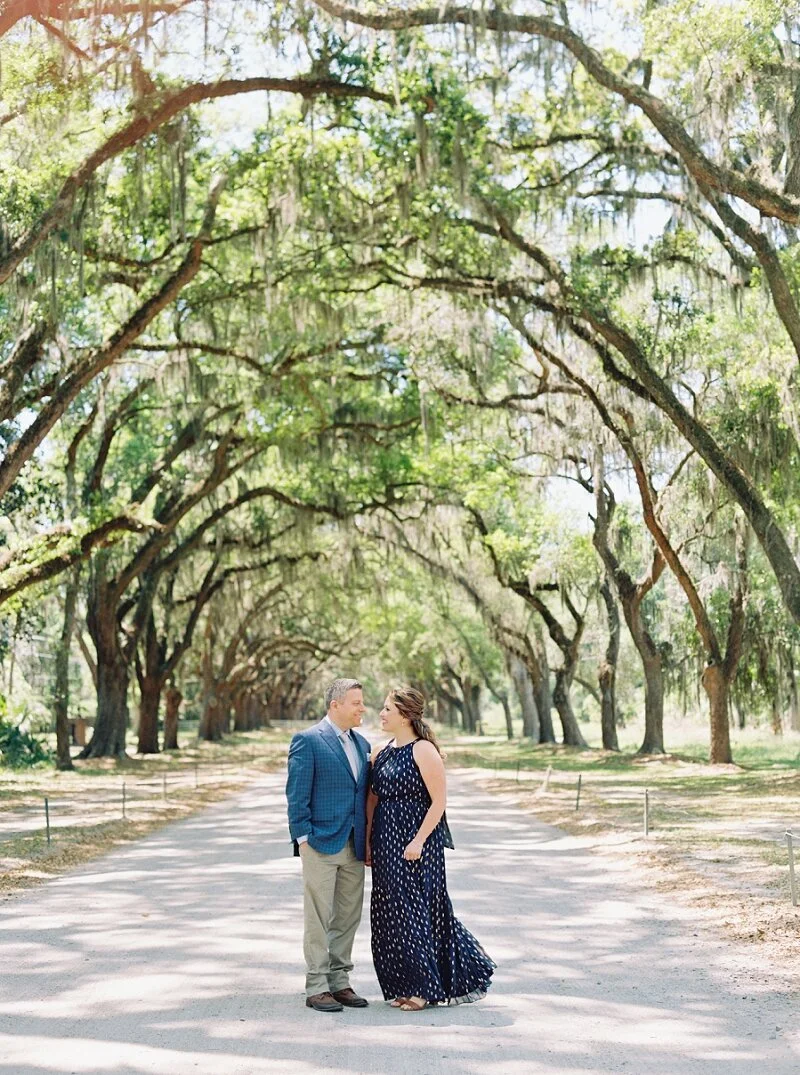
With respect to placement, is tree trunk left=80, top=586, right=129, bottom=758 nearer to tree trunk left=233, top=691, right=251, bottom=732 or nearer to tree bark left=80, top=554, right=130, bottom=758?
tree bark left=80, top=554, right=130, bottom=758

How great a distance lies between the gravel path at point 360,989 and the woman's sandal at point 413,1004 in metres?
0.06

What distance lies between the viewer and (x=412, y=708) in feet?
20.0

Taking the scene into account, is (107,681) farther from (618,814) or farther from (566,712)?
(618,814)

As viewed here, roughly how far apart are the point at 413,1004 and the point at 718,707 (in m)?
21.0

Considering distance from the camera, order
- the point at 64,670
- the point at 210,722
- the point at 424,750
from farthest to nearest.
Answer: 1. the point at 210,722
2. the point at 64,670
3. the point at 424,750

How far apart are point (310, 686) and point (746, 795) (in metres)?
96.8

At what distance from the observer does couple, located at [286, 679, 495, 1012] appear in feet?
19.1

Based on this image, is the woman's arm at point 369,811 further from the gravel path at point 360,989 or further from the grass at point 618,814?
the grass at point 618,814

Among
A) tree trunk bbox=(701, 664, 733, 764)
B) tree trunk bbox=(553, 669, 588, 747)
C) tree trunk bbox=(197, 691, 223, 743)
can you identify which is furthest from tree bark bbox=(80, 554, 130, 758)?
tree trunk bbox=(197, 691, 223, 743)

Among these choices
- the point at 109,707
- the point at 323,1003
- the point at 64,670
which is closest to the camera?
the point at 323,1003

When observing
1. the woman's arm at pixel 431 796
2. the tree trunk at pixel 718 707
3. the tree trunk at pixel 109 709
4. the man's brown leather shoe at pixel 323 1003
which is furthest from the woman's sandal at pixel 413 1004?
the tree trunk at pixel 109 709

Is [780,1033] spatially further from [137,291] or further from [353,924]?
[137,291]

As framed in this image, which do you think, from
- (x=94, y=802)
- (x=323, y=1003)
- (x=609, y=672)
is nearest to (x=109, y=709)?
(x=94, y=802)

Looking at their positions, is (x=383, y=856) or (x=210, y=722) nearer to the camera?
(x=383, y=856)
